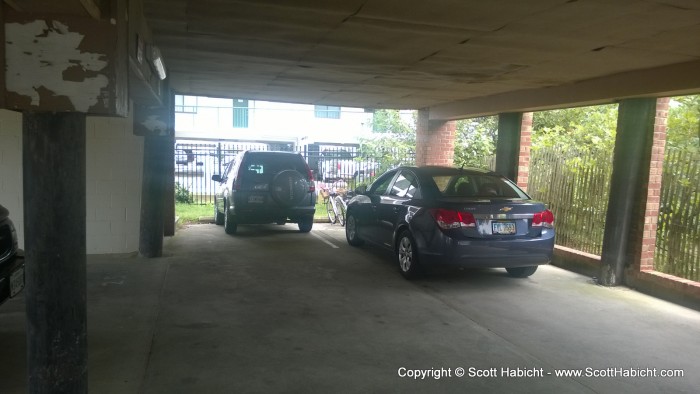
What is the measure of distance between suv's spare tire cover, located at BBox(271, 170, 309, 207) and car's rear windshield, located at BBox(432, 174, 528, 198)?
137 inches

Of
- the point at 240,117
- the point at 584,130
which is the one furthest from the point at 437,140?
the point at 240,117

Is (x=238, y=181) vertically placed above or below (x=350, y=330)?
above

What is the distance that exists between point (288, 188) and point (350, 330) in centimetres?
529

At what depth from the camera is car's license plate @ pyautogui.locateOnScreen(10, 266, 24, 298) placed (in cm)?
427

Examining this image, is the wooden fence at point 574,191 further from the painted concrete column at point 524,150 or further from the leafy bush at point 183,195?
the leafy bush at point 183,195

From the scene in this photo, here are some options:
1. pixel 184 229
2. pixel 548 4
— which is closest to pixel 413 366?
pixel 548 4

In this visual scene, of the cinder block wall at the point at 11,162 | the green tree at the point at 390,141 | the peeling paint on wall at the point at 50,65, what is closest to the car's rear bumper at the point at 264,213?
the cinder block wall at the point at 11,162

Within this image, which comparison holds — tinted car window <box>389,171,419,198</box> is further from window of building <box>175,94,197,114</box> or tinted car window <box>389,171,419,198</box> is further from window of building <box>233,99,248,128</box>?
window of building <box>233,99,248,128</box>

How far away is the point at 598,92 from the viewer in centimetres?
741

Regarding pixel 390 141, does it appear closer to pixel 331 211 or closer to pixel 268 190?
pixel 331 211

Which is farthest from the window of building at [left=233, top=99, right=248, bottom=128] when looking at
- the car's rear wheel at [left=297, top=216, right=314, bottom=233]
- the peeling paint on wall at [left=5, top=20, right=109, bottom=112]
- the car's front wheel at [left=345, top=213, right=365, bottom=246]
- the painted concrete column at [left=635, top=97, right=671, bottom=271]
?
the peeling paint on wall at [left=5, top=20, right=109, bottom=112]

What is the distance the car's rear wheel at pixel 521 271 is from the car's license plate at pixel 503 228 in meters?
1.07

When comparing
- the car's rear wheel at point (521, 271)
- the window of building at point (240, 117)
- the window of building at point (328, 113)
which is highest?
the window of building at point (328, 113)

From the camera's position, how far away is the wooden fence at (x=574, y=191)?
8.13 meters
